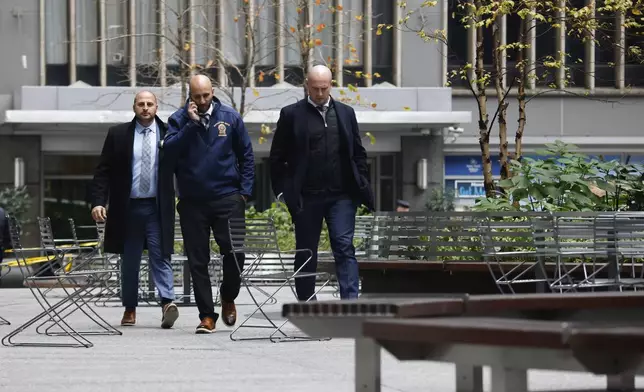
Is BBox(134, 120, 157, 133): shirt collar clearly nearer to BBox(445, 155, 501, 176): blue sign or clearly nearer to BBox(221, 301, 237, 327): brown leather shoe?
BBox(221, 301, 237, 327): brown leather shoe

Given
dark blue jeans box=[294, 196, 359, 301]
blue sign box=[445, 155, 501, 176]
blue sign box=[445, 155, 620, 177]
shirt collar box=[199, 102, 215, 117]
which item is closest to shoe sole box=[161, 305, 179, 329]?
dark blue jeans box=[294, 196, 359, 301]

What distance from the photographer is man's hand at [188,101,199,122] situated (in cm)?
1189

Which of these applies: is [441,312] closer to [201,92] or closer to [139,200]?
[201,92]

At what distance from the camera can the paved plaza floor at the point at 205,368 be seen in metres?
7.95

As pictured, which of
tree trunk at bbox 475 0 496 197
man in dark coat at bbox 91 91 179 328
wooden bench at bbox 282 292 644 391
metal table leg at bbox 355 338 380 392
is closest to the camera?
wooden bench at bbox 282 292 644 391

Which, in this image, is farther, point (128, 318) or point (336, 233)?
point (128, 318)

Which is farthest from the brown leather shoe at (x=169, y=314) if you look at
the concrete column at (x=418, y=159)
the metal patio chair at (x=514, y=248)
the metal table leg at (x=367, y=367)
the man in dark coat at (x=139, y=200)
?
the concrete column at (x=418, y=159)

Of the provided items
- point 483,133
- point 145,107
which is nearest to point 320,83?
point 145,107

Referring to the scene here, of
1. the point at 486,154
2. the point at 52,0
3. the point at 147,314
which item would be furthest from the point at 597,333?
the point at 52,0

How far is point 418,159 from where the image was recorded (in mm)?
36625

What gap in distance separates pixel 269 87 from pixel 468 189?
512 centimetres

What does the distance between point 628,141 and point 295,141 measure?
86.8 feet

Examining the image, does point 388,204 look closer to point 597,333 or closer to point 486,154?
point 486,154

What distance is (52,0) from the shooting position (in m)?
35.4
